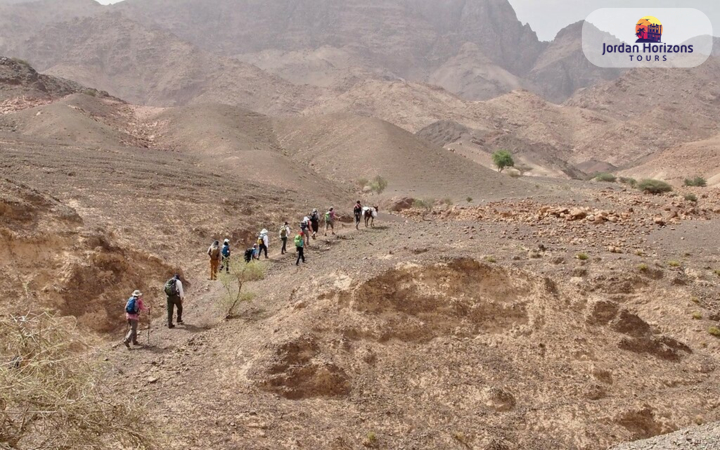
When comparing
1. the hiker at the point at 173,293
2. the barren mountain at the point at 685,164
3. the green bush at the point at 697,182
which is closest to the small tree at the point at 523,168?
the barren mountain at the point at 685,164

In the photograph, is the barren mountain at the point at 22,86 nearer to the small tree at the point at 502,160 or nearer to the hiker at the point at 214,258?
the hiker at the point at 214,258

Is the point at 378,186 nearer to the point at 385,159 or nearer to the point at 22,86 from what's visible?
the point at 385,159

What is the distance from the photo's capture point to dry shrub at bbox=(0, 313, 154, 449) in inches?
165

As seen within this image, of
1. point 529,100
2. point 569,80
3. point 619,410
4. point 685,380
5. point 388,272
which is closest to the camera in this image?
point 619,410

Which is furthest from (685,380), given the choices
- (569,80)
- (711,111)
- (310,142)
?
(569,80)

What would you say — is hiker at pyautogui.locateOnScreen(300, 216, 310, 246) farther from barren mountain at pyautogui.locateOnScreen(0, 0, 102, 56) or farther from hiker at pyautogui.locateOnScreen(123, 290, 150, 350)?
barren mountain at pyautogui.locateOnScreen(0, 0, 102, 56)

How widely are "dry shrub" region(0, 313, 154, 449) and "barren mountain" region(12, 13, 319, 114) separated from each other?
4002 inches

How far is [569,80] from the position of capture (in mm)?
198000

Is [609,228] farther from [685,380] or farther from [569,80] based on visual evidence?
[569,80]

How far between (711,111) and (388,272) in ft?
434

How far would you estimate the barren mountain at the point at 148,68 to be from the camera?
10856 centimetres

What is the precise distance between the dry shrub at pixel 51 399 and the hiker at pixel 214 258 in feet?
37.6

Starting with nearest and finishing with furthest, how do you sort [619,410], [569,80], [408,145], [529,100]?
[619,410]
[408,145]
[529,100]
[569,80]

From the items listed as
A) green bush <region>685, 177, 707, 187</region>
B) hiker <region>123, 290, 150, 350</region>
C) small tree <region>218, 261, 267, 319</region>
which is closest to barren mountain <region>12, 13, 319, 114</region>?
green bush <region>685, 177, 707, 187</region>
